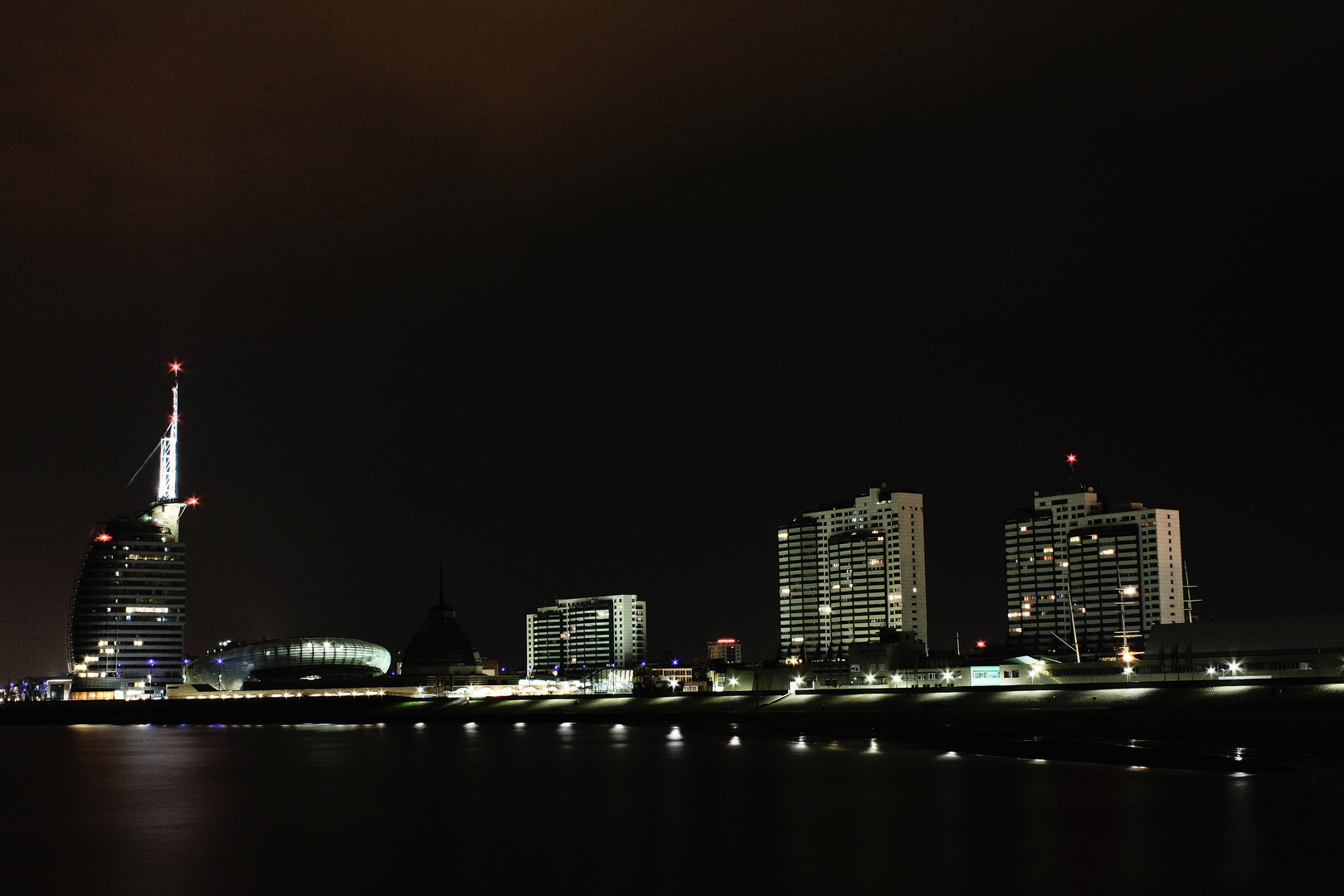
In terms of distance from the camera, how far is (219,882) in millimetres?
36875

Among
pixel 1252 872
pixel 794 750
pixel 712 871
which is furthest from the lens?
pixel 794 750

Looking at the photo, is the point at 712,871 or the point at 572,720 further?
the point at 572,720

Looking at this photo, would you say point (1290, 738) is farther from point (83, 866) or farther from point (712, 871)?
point (83, 866)

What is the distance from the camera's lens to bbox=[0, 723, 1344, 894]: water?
3553 centimetres

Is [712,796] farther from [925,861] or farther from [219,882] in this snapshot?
[219,882]

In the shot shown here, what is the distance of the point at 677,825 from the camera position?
46438 millimetres

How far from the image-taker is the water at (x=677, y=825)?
1399 inches

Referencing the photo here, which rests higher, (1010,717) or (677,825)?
(677,825)

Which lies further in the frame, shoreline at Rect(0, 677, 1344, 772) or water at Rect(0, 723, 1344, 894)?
shoreline at Rect(0, 677, 1344, 772)

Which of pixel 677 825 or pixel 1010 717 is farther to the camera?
pixel 1010 717

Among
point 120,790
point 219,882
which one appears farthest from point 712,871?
point 120,790

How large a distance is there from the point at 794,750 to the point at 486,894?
51693 millimetres

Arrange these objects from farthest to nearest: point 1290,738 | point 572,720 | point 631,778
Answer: point 572,720 < point 1290,738 < point 631,778

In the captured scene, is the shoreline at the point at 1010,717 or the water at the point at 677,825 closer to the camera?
the water at the point at 677,825
